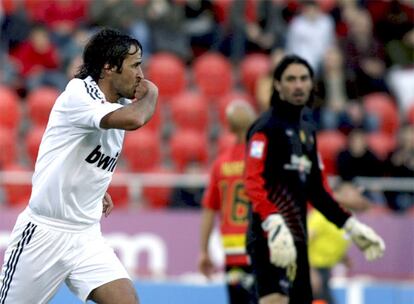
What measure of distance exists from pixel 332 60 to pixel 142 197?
3670 mm

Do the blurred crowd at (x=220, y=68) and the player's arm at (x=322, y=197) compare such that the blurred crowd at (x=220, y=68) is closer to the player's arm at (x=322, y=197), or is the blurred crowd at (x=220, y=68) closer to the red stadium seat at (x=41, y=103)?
the red stadium seat at (x=41, y=103)

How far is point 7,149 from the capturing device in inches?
623

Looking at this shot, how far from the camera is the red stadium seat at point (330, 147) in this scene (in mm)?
16328

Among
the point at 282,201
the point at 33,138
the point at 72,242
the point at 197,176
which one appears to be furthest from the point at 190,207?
the point at 72,242

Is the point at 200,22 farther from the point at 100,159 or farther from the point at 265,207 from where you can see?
the point at 100,159

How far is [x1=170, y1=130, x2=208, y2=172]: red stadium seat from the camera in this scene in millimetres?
16297

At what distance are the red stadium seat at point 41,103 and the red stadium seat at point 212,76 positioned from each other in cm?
219

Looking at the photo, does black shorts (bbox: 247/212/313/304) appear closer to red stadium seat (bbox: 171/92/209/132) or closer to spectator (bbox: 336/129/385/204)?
spectator (bbox: 336/129/385/204)

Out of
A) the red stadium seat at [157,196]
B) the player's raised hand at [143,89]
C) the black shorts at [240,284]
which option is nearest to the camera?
the player's raised hand at [143,89]

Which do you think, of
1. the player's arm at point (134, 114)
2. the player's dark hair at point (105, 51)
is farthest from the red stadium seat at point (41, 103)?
the player's arm at point (134, 114)

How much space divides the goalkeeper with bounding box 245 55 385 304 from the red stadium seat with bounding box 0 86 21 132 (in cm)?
753

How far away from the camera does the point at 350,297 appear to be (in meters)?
12.8

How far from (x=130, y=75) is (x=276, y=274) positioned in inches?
84.6

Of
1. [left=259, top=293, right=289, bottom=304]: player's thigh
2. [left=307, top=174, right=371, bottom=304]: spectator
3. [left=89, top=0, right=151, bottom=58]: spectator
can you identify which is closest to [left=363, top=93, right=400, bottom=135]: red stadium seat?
[left=89, top=0, right=151, bottom=58]: spectator
